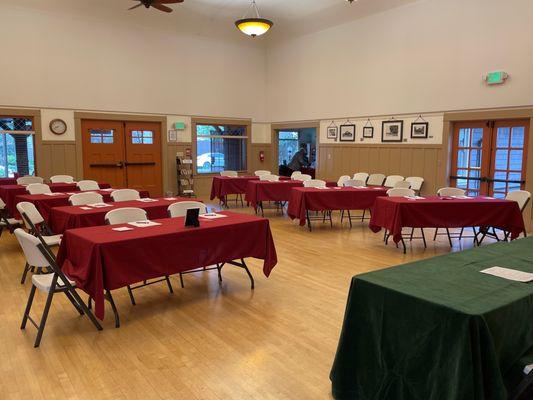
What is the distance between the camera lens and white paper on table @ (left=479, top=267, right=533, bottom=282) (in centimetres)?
235

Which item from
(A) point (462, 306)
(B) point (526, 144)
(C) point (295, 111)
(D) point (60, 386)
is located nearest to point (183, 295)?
(D) point (60, 386)

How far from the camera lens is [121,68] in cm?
1105

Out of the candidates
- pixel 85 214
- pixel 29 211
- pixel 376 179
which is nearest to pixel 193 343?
pixel 85 214

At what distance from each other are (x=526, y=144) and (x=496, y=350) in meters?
7.17

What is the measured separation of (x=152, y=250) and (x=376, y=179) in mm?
7611

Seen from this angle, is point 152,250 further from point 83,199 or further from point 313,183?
point 313,183

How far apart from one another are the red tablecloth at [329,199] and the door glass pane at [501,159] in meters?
2.48

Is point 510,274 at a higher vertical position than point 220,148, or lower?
lower

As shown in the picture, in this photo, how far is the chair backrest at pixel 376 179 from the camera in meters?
10.1

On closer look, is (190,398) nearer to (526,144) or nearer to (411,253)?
(411,253)

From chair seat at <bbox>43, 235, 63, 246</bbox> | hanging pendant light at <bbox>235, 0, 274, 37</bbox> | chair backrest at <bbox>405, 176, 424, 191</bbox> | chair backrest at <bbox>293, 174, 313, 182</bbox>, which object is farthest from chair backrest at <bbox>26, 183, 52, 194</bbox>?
chair backrest at <bbox>405, 176, 424, 191</bbox>

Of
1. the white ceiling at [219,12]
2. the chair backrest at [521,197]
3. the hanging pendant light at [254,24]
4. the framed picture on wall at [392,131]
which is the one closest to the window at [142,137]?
the white ceiling at [219,12]

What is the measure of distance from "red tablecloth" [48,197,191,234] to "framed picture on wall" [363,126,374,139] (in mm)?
6252

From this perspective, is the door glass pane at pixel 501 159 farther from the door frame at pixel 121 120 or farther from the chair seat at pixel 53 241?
the door frame at pixel 121 120
